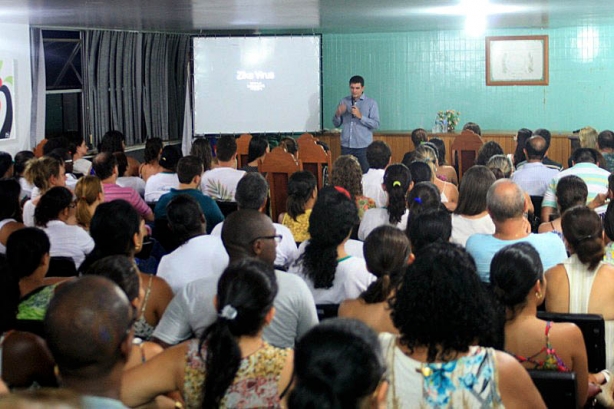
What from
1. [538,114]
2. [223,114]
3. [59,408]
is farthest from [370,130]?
[59,408]

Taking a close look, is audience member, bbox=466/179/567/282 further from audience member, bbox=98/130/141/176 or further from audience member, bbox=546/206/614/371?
audience member, bbox=98/130/141/176

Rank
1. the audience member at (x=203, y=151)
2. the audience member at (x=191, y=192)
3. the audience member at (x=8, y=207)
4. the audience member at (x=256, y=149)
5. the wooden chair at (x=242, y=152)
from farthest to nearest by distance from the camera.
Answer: the wooden chair at (x=242, y=152) → the audience member at (x=256, y=149) → the audience member at (x=203, y=151) → the audience member at (x=191, y=192) → the audience member at (x=8, y=207)

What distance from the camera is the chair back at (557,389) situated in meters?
2.84

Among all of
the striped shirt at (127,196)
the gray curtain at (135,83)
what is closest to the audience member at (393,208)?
the striped shirt at (127,196)

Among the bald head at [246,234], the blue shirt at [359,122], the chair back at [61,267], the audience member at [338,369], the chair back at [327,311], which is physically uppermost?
the blue shirt at [359,122]

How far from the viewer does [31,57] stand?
10641mm

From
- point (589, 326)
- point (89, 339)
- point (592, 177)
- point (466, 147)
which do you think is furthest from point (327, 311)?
point (466, 147)

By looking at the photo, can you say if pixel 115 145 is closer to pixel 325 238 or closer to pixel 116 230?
pixel 116 230

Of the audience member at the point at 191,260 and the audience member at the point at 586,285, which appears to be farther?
the audience member at the point at 191,260

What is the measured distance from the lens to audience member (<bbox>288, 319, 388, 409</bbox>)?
1725 mm

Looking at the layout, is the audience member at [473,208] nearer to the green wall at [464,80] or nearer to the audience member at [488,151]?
the audience member at [488,151]

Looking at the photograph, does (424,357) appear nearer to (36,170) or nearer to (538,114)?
(36,170)

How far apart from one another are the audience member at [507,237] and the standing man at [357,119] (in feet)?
22.7

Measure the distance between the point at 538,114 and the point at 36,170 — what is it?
9052 mm
